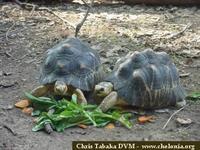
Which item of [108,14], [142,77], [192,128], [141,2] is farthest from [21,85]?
[141,2]

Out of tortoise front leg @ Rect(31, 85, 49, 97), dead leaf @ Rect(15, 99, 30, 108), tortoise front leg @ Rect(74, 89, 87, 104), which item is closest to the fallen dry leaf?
tortoise front leg @ Rect(74, 89, 87, 104)

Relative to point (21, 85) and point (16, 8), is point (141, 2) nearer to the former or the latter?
point (16, 8)

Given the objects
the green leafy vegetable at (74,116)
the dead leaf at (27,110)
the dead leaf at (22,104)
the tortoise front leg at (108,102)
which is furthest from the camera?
the dead leaf at (22,104)

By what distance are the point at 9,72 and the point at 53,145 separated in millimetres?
1566

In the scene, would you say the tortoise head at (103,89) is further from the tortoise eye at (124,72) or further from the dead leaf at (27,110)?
the dead leaf at (27,110)

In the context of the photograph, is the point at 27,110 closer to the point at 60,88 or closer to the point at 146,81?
the point at 60,88

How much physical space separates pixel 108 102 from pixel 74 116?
0.27 metres

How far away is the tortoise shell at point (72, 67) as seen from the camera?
371 centimetres

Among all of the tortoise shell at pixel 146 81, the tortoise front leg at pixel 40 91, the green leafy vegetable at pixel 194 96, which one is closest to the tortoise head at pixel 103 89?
the tortoise shell at pixel 146 81

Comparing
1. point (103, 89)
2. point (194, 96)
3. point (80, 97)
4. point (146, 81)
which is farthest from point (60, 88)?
point (194, 96)

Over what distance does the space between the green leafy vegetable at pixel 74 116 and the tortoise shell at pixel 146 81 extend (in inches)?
6.0

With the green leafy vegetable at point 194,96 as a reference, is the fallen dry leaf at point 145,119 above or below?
below

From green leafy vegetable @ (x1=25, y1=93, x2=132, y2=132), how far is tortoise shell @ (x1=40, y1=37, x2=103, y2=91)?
0.15 m

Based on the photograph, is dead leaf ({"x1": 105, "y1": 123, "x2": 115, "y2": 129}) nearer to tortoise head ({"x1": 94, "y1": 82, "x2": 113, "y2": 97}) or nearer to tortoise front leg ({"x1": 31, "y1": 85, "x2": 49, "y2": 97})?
tortoise head ({"x1": 94, "y1": 82, "x2": 113, "y2": 97})
